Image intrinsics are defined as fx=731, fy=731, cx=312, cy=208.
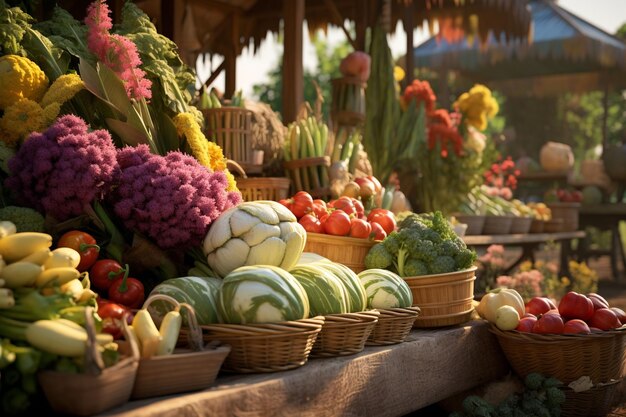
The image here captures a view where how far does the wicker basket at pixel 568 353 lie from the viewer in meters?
3.30

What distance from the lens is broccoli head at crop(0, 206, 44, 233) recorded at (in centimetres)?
266

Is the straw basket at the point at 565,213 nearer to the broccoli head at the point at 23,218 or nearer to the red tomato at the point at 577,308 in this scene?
the red tomato at the point at 577,308

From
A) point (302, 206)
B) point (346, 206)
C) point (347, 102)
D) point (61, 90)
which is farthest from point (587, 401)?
point (347, 102)

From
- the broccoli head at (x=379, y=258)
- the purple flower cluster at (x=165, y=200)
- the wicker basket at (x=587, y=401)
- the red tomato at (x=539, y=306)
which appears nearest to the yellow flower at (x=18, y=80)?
the purple flower cluster at (x=165, y=200)

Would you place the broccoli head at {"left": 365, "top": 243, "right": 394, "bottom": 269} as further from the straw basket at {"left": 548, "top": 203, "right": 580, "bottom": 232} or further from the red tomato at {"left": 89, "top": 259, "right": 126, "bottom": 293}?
the straw basket at {"left": 548, "top": 203, "right": 580, "bottom": 232}

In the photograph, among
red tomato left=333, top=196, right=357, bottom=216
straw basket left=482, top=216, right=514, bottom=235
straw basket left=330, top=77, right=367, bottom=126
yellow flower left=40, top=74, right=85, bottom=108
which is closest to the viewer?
yellow flower left=40, top=74, right=85, bottom=108

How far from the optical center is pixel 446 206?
23.8 feet

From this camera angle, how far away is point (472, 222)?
703cm

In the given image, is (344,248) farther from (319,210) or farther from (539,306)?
(539,306)

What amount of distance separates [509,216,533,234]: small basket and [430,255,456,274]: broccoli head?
4.54m

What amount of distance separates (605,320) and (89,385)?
8.15 ft

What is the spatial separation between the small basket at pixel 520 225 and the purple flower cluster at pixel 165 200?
541 centimetres

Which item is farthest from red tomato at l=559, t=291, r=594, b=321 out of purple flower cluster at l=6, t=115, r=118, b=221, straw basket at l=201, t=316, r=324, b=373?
purple flower cluster at l=6, t=115, r=118, b=221

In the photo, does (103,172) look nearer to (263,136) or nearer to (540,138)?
(263,136)
